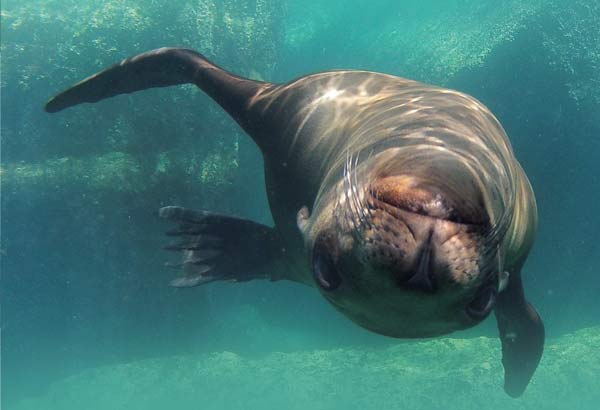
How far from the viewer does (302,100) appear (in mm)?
3328

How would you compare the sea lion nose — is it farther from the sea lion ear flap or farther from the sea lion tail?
the sea lion tail

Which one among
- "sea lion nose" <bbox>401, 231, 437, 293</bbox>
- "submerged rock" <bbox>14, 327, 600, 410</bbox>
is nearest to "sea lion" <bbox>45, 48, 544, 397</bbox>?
"sea lion nose" <bbox>401, 231, 437, 293</bbox>

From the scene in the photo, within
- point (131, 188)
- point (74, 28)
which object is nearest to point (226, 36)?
point (74, 28)

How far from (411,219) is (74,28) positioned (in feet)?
35.6

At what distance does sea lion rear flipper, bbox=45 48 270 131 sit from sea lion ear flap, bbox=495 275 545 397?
242 cm

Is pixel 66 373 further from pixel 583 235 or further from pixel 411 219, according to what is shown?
pixel 411 219

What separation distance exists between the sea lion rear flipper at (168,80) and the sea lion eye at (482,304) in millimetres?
2725

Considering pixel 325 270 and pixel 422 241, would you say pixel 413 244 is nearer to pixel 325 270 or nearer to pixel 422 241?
pixel 422 241

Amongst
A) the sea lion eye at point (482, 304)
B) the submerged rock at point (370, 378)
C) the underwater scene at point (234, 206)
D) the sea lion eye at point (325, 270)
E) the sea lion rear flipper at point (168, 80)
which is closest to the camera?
the sea lion eye at point (482, 304)

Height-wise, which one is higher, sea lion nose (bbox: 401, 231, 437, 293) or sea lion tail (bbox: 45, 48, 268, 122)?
sea lion nose (bbox: 401, 231, 437, 293)

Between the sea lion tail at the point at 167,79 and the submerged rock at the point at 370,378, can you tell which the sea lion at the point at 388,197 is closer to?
the sea lion tail at the point at 167,79

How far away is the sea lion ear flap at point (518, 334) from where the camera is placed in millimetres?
4016

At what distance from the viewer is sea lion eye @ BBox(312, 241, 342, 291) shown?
5.19 ft

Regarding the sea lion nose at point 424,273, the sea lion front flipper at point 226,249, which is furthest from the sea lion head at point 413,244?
the sea lion front flipper at point 226,249
